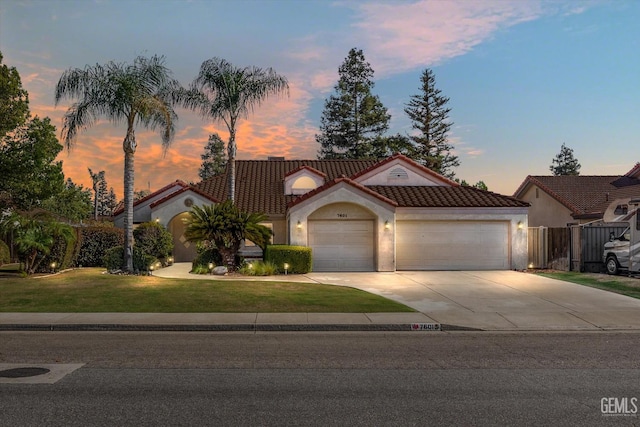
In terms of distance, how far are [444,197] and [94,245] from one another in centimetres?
1766

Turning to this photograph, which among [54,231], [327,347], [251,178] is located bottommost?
[327,347]

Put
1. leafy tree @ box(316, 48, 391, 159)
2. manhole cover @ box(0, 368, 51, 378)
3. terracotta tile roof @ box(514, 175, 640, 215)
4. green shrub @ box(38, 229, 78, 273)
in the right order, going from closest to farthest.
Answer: manhole cover @ box(0, 368, 51, 378) < green shrub @ box(38, 229, 78, 273) < terracotta tile roof @ box(514, 175, 640, 215) < leafy tree @ box(316, 48, 391, 159)

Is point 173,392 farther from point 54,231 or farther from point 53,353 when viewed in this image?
point 54,231

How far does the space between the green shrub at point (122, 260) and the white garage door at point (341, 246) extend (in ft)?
25.3

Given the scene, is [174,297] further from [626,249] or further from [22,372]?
[626,249]

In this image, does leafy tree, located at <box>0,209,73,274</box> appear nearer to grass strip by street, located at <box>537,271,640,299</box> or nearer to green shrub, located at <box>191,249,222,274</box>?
green shrub, located at <box>191,249,222,274</box>

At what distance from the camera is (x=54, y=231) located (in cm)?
1920

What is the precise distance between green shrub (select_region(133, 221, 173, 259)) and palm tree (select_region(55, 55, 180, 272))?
3.33 m

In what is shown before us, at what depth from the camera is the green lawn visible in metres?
13.0

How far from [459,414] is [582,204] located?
34891 millimetres

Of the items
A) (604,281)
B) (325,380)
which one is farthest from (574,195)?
(325,380)

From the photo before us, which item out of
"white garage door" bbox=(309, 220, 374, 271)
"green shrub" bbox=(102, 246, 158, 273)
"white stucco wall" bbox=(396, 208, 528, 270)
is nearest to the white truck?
"white stucco wall" bbox=(396, 208, 528, 270)

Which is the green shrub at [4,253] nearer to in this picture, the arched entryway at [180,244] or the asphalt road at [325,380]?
the arched entryway at [180,244]

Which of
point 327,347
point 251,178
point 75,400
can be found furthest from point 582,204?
point 75,400
